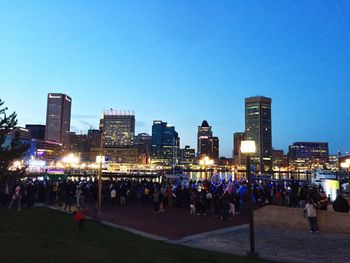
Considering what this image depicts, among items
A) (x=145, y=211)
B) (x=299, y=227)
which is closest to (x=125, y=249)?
(x=299, y=227)

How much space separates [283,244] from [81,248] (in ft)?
27.2

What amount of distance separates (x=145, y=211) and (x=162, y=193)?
6.04 feet

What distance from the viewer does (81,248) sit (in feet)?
41.9

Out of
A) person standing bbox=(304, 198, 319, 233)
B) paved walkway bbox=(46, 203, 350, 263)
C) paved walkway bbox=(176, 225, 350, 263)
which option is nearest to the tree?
paved walkway bbox=(46, 203, 350, 263)

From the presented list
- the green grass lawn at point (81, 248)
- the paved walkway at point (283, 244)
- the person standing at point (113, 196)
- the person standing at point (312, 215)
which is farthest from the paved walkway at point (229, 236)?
the person standing at point (113, 196)

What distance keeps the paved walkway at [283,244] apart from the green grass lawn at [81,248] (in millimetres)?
1642

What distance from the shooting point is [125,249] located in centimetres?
1327

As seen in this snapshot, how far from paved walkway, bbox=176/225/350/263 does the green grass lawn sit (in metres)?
1.64

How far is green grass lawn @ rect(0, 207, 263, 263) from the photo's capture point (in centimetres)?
1119

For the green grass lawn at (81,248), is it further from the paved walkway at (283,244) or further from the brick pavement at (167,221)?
the brick pavement at (167,221)

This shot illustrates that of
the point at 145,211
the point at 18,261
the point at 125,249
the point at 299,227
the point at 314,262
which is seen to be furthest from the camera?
the point at 145,211

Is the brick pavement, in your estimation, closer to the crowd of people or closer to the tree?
the crowd of people

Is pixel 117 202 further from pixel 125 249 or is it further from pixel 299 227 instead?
pixel 125 249

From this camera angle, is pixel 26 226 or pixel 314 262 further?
pixel 26 226
